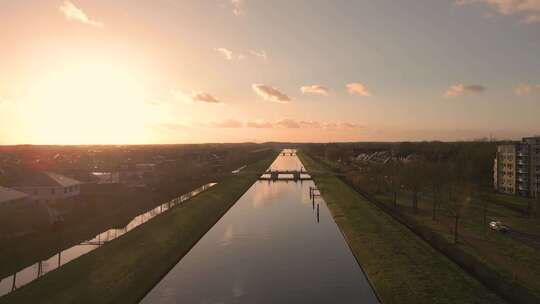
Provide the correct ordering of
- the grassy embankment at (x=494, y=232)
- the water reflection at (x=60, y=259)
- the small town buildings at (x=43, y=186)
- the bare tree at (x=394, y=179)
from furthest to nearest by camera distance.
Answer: the bare tree at (x=394, y=179), the small town buildings at (x=43, y=186), the grassy embankment at (x=494, y=232), the water reflection at (x=60, y=259)

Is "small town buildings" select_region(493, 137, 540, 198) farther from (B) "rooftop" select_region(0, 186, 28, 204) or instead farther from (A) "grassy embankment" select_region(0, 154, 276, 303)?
(B) "rooftop" select_region(0, 186, 28, 204)

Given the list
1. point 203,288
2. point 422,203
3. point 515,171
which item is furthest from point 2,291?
point 515,171

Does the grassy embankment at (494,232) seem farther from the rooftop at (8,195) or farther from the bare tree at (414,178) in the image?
the rooftop at (8,195)

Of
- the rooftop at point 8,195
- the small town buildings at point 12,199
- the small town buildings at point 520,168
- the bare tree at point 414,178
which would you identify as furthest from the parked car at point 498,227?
the rooftop at point 8,195

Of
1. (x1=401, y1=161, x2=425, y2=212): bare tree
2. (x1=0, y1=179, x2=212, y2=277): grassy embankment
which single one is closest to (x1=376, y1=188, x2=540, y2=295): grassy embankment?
(x1=401, y1=161, x2=425, y2=212): bare tree

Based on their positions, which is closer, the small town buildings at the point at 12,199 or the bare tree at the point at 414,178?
the small town buildings at the point at 12,199

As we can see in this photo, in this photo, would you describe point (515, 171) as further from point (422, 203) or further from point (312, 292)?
point (312, 292)
